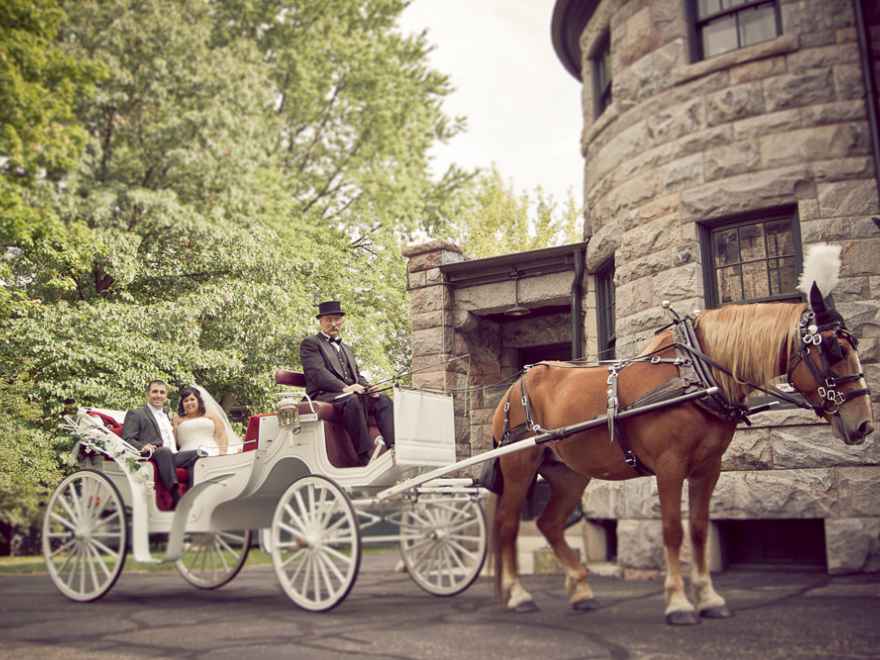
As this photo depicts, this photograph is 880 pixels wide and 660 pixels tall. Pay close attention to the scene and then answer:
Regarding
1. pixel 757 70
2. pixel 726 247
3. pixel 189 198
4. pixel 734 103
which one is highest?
pixel 189 198

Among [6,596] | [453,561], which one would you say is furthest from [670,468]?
[6,596]

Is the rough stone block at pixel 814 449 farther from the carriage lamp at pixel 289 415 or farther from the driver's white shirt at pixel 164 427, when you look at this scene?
the driver's white shirt at pixel 164 427

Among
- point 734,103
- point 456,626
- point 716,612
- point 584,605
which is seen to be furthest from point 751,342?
point 734,103

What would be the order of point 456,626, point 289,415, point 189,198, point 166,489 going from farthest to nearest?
point 189,198
point 166,489
point 289,415
point 456,626

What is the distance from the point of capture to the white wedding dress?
794 centimetres

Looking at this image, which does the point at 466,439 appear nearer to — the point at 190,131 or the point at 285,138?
the point at 190,131

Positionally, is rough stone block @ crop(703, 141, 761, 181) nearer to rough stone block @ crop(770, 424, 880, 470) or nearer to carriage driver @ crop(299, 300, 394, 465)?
rough stone block @ crop(770, 424, 880, 470)

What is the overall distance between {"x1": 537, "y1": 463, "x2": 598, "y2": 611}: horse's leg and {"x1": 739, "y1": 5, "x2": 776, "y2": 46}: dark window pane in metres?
5.08

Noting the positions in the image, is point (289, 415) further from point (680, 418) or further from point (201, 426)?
point (680, 418)

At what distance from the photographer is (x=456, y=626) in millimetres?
5410

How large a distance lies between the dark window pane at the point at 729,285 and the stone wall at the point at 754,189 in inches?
11.3

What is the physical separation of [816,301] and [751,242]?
376 cm

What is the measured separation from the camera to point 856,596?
6.13m

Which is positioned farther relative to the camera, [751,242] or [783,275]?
Answer: [751,242]
